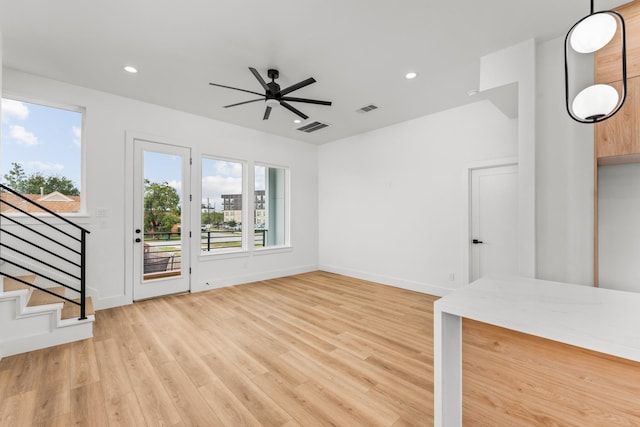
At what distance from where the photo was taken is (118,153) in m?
3.90

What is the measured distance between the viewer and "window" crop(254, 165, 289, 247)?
5.63m

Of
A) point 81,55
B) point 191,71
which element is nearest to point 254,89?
point 191,71

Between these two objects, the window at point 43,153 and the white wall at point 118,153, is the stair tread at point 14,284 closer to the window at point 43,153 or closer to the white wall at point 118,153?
the white wall at point 118,153

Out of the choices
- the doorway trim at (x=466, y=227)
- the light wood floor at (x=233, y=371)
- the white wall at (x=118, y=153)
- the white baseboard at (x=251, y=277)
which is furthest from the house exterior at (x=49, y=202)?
the doorway trim at (x=466, y=227)

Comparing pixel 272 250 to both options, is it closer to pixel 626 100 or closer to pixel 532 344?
pixel 532 344

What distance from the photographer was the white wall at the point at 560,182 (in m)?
2.37

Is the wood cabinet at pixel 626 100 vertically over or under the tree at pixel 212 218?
over

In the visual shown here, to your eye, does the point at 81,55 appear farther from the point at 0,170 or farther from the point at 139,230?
the point at 139,230

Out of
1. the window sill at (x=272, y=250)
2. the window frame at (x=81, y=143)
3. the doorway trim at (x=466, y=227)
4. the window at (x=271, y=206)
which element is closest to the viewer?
the window frame at (x=81, y=143)

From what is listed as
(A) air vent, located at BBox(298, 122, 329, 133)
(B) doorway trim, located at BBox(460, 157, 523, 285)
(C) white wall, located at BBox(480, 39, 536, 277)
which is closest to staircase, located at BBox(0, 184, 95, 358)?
(A) air vent, located at BBox(298, 122, 329, 133)

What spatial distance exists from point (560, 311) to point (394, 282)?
13.0 ft

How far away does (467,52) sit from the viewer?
283 centimetres

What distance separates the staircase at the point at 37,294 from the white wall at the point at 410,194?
4.37 meters

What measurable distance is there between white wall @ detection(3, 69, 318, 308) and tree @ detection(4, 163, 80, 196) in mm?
185
